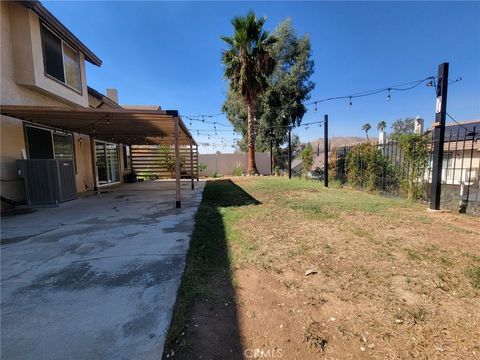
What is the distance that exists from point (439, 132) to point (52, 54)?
10.0 m

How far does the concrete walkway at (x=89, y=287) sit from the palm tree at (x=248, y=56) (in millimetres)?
11878

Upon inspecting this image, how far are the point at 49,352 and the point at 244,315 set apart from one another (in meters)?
1.27

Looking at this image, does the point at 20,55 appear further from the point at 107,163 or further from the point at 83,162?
the point at 107,163

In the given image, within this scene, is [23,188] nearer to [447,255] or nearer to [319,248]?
[319,248]

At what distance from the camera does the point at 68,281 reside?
2.32 metres

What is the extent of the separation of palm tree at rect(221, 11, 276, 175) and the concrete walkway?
11878 millimetres

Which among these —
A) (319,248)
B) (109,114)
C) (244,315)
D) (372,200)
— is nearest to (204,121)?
(109,114)

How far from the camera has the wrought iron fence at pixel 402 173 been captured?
509cm

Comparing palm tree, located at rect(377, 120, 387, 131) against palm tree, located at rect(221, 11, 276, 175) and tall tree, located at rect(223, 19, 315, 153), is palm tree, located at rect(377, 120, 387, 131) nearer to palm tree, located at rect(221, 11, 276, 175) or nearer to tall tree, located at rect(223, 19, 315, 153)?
tall tree, located at rect(223, 19, 315, 153)

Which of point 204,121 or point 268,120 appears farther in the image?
point 268,120

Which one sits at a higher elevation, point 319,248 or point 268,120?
point 268,120

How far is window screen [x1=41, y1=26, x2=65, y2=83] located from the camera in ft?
21.0

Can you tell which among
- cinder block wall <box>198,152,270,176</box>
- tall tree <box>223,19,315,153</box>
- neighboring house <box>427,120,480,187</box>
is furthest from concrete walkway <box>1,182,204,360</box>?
tall tree <box>223,19,315,153</box>

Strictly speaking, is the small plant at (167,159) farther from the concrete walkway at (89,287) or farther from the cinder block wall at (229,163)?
the concrete walkway at (89,287)
